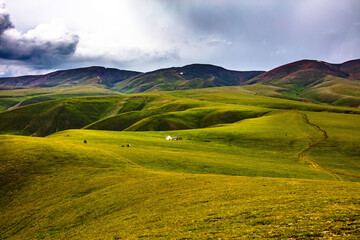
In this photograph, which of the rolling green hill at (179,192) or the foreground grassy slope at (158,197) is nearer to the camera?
the foreground grassy slope at (158,197)

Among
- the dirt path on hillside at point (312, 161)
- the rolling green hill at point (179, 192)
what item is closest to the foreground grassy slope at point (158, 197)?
the rolling green hill at point (179, 192)

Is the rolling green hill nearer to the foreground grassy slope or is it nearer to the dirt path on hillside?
the foreground grassy slope

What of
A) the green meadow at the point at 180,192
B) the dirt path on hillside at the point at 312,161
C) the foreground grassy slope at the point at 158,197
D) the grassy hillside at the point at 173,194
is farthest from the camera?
the dirt path on hillside at the point at 312,161

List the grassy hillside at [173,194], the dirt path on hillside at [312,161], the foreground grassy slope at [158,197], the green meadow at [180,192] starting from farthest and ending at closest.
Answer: the dirt path on hillside at [312,161]
the green meadow at [180,192]
the grassy hillside at [173,194]
the foreground grassy slope at [158,197]

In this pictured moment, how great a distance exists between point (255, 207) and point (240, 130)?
7599 centimetres

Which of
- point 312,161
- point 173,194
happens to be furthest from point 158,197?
point 312,161

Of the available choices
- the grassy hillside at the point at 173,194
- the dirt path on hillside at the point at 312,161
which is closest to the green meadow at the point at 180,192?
the grassy hillside at the point at 173,194

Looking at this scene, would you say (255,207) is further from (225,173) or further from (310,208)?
(225,173)

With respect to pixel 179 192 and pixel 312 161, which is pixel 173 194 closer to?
pixel 179 192

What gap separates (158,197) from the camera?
28.9m

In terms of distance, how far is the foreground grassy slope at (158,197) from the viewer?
16.8m

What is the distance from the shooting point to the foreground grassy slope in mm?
16844

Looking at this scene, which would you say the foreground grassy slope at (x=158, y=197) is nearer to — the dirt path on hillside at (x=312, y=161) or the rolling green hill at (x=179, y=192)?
the rolling green hill at (x=179, y=192)

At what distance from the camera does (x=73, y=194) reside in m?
34.0
